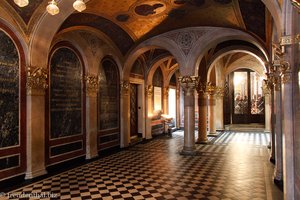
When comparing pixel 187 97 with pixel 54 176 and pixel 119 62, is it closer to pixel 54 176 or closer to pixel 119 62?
pixel 119 62

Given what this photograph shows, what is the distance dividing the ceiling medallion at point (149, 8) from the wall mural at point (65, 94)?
107 inches

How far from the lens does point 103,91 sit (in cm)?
990

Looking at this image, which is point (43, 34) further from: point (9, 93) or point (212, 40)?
point (212, 40)

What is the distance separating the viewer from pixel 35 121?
21.4 ft

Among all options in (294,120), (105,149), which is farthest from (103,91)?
(294,120)

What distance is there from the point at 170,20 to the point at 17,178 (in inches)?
270

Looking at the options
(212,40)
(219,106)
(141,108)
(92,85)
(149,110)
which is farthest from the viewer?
(219,106)

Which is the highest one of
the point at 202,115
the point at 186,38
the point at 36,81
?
the point at 186,38

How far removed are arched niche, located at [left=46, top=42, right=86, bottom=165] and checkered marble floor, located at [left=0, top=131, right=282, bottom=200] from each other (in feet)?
2.70

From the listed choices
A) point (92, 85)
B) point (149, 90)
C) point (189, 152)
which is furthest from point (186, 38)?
point (149, 90)

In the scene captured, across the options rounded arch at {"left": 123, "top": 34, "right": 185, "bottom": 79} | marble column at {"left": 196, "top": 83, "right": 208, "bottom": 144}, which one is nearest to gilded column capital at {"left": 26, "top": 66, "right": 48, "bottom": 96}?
rounded arch at {"left": 123, "top": 34, "right": 185, "bottom": 79}

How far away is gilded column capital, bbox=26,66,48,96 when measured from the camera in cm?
634

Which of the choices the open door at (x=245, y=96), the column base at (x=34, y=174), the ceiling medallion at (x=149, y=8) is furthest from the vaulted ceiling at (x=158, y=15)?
the open door at (x=245, y=96)

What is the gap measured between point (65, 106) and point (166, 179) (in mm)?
4073
